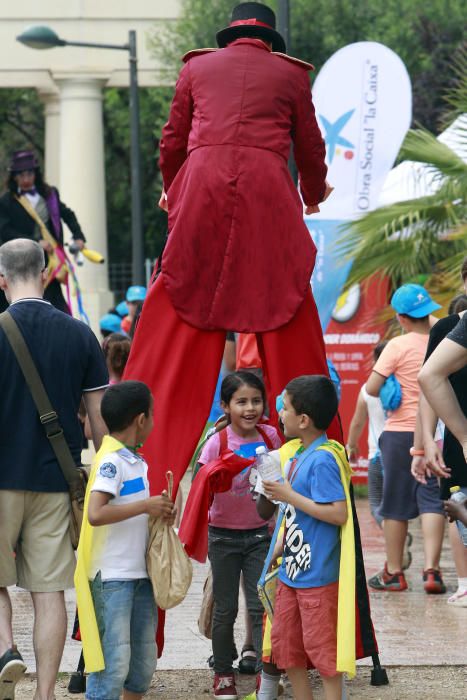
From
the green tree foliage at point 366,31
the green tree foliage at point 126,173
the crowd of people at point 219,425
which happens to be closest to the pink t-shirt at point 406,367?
the crowd of people at point 219,425

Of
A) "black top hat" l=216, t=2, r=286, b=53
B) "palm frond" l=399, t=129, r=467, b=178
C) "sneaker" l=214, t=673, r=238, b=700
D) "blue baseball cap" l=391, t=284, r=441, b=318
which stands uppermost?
"black top hat" l=216, t=2, r=286, b=53

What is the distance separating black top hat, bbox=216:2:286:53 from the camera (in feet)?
19.2

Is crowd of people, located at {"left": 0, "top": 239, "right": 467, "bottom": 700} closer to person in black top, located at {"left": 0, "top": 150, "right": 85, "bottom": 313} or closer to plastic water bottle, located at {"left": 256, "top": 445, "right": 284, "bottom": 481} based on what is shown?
plastic water bottle, located at {"left": 256, "top": 445, "right": 284, "bottom": 481}

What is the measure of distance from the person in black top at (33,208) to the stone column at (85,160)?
754 inches

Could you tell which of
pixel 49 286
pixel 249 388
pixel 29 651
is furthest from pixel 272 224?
pixel 49 286

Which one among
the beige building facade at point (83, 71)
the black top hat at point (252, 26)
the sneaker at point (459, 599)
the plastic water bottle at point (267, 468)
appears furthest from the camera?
the beige building facade at point (83, 71)

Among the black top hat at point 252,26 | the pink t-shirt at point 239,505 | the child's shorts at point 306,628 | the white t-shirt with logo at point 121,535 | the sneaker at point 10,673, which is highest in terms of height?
the black top hat at point 252,26

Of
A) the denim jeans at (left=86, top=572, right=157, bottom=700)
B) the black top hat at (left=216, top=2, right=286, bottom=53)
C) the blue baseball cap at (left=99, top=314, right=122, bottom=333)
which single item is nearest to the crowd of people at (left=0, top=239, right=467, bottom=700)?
the denim jeans at (left=86, top=572, right=157, bottom=700)

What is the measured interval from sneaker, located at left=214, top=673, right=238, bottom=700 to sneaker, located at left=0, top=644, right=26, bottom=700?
0.99 metres

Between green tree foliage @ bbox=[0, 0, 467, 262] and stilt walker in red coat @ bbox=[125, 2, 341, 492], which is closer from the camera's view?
stilt walker in red coat @ bbox=[125, 2, 341, 492]

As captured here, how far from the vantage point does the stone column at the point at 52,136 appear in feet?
110

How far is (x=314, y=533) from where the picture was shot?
5.19 m

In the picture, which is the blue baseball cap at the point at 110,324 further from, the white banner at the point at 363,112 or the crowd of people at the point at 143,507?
the crowd of people at the point at 143,507

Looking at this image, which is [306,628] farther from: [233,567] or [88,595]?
[233,567]
